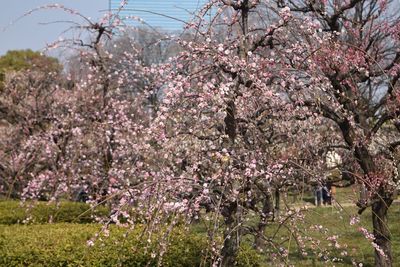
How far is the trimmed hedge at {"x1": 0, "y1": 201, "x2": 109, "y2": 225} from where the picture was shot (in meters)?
9.99

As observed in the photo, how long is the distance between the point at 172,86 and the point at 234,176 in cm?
94

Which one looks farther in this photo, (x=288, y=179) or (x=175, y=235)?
(x=175, y=235)

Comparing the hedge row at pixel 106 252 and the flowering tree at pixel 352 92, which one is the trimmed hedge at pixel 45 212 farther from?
the flowering tree at pixel 352 92

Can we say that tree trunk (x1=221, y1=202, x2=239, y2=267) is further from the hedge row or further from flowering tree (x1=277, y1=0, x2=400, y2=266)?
flowering tree (x1=277, y1=0, x2=400, y2=266)

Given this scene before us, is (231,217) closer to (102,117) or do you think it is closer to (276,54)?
(276,54)

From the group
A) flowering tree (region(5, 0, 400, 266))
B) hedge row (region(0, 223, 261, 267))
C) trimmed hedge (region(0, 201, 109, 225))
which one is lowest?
trimmed hedge (region(0, 201, 109, 225))

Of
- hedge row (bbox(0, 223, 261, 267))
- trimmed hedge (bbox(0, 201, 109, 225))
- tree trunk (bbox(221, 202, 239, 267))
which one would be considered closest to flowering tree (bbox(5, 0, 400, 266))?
tree trunk (bbox(221, 202, 239, 267))

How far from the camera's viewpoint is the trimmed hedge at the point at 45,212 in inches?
393

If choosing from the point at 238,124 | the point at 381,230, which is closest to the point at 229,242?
the point at 238,124

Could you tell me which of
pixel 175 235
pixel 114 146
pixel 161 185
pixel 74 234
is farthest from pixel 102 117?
pixel 161 185

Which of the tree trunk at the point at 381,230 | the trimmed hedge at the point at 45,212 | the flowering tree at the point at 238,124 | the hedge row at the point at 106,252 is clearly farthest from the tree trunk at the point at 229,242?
the trimmed hedge at the point at 45,212

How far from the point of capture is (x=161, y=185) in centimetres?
414

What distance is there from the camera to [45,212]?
1055 centimetres

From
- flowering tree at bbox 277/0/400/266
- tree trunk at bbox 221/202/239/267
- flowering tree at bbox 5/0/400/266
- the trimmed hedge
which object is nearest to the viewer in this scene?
flowering tree at bbox 5/0/400/266
